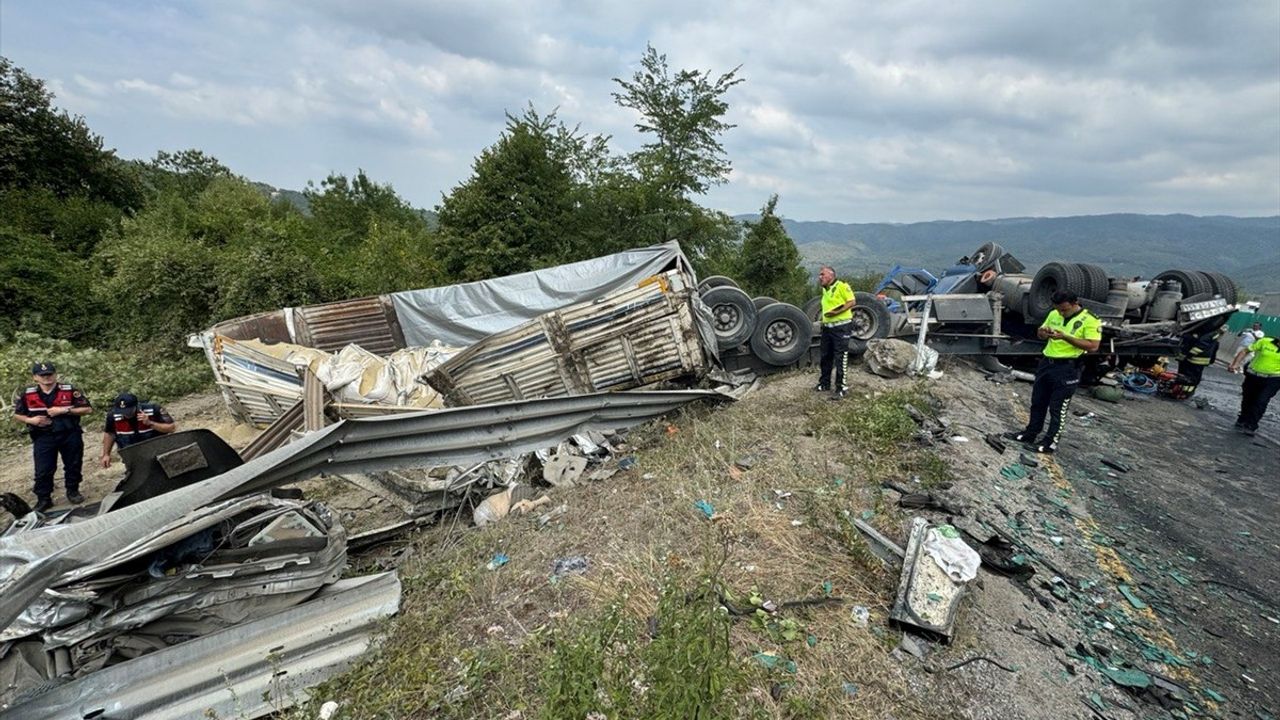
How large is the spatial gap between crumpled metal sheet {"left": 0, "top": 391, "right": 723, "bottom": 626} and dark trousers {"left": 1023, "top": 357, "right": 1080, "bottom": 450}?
A: 3.80 metres

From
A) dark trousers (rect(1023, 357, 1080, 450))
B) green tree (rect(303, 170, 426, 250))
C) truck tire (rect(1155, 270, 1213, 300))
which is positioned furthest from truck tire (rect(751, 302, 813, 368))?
green tree (rect(303, 170, 426, 250))

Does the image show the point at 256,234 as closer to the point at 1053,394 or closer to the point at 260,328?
the point at 260,328

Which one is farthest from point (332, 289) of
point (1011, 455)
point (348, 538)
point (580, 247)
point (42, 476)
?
point (1011, 455)

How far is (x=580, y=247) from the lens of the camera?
549 inches

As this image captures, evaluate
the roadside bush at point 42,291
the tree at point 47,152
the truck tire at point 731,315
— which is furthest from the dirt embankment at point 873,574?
the tree at point 47,152

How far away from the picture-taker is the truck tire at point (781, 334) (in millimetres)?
6688

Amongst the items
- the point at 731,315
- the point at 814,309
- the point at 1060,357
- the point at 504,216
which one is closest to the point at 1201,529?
the point at 1060,357

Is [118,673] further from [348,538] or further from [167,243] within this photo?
[167,243]

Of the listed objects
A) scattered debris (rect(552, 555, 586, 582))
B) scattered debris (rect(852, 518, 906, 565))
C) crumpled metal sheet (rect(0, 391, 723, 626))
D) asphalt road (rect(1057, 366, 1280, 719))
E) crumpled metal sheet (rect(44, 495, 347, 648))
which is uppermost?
crumpled metal sheet (rect(0, 391, 723, 626))

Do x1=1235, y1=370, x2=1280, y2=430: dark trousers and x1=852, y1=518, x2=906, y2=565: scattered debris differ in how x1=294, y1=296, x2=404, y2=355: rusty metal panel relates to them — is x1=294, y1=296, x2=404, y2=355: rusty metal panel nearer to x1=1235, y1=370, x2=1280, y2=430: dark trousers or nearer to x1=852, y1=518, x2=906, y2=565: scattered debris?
x1=852, y1=518, x2=906, y2=565: scattered debris

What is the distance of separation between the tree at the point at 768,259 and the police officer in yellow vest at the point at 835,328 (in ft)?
43.9

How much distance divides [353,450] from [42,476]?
15.0 feet

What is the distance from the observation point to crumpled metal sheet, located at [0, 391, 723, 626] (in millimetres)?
1588

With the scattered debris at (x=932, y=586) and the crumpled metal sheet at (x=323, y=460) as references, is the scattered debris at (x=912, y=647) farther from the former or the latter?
the crumpled metal sheet at (x=323, y=460)
